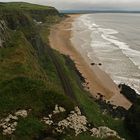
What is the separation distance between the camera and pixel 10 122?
58.0 feet

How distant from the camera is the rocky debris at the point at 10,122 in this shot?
16.8 meters

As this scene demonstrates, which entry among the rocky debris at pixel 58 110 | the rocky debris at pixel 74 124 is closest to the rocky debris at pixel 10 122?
the rocky debris at pixel 58 110

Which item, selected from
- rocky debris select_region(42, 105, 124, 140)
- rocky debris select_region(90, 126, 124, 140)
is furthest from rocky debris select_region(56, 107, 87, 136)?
rocky debris select_region(90, 126, 124, 140)

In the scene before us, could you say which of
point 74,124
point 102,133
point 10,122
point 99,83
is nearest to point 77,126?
point 74,124

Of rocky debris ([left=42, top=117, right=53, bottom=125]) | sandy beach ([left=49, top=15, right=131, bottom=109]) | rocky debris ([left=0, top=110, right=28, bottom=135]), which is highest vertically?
rocky debris ([left=0, top=110, right=28, bottom=135])

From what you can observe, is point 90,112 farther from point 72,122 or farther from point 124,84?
point 124,84

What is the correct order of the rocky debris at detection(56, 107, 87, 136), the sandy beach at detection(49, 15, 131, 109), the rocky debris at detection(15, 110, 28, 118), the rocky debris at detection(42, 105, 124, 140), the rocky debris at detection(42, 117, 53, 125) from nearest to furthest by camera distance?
the rocky debris at detection(42, 105, 124, 140) → the rocky debris at detection(56, 107, 87, 136) → the rocky debris at detection(42, 117, 53, 125) → the rocky debris at detection(15, 110, 28, 118) → the sandy beach at detection(49, 15, 131, 109)

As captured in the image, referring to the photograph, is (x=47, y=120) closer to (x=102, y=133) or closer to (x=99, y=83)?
(x=102, y=133)

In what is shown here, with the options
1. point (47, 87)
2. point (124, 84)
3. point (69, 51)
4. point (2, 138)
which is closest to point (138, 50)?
point (69, 51)

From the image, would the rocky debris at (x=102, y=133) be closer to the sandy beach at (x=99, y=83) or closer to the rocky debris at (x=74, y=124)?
the rocky debris at (x=74, y=124)

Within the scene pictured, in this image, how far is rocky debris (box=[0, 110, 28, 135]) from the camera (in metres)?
16.8

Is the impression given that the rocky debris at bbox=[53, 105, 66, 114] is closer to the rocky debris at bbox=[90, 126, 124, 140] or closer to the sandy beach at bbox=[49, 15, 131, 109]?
the rocky debris at bbox=[90, 126, 124, 140]

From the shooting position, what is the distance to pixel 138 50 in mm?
85875

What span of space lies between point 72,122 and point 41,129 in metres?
1.50
